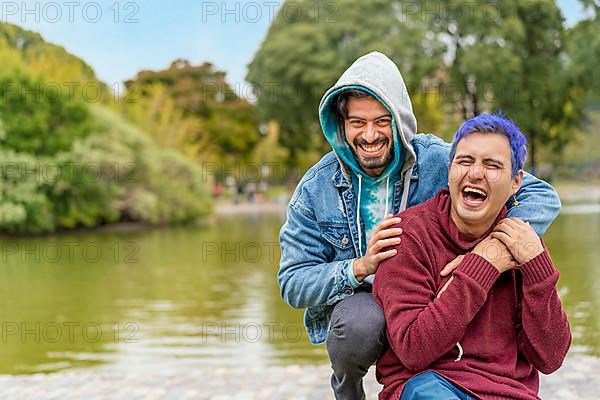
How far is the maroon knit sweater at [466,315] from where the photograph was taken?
2053mm

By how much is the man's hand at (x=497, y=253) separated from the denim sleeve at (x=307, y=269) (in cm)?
49

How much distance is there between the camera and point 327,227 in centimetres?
266

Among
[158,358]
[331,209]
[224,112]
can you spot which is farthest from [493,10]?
[331,209]

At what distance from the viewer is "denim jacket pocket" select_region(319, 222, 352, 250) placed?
104 inches

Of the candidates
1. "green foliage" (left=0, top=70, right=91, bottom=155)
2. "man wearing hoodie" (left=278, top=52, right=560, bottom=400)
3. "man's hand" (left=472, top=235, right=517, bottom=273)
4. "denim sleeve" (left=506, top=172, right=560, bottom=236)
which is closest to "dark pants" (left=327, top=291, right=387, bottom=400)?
"man wearing hoodie" (left=278, top=52, right=560, bottom=400)

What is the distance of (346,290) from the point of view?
251cm

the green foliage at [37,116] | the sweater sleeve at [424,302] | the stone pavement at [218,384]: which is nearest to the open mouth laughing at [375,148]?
the sweater sleeve at [424,302]

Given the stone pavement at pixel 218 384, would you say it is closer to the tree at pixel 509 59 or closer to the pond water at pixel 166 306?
the pond water at pixel 166 306

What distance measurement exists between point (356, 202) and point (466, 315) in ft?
2.36

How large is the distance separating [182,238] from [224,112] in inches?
894

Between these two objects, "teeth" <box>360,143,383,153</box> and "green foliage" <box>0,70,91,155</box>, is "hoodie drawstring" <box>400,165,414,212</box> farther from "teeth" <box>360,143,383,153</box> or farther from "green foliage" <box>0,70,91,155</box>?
"green foliage" <box>0,70,91,155</box>

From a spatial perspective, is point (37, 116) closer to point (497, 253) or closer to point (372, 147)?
point (372, 147)

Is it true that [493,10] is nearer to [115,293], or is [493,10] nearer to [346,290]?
[115,293]

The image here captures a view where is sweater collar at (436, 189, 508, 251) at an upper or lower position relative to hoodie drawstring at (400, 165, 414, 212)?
lower
